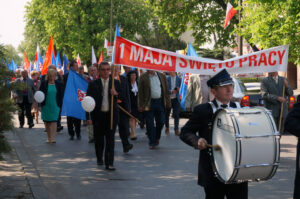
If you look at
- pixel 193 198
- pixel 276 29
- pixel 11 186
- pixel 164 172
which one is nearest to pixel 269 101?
pixel 164 172

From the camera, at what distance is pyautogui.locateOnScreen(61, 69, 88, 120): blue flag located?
528 inches

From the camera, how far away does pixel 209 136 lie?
4.55m

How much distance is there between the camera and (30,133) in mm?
15430

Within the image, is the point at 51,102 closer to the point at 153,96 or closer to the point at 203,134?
the point at 153,96

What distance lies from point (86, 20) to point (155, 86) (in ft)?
133

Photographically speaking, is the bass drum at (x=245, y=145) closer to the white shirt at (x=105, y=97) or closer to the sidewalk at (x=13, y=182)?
the sidewalk at (x=13, y=182)

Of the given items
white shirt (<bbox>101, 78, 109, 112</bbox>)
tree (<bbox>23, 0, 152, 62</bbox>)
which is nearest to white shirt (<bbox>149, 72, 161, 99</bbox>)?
white shirt (<bbox>101, 78, 109, 112</bbox>)

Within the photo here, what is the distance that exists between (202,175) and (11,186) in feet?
12.1

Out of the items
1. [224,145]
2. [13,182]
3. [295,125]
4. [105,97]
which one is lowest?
[13,182]

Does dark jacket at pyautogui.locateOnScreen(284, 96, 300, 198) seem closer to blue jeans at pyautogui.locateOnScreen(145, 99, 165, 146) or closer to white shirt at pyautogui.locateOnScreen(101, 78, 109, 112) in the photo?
white shirt at pyautogui.locateOnScreen(101, 78, 109, 112)

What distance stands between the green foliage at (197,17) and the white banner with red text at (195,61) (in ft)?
80.8

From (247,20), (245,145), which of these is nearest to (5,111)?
(245,145)

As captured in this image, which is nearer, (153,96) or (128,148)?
(128,148)

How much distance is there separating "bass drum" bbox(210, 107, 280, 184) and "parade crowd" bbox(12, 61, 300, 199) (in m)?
0.22
